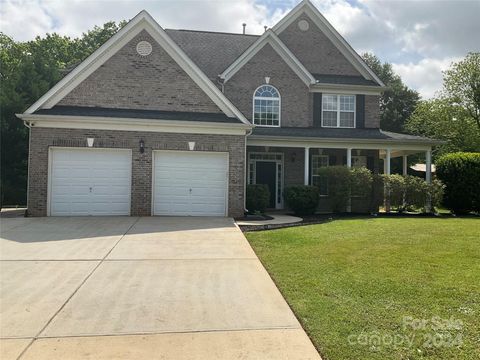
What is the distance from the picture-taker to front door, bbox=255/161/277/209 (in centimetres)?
1850

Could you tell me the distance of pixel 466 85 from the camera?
32.7 m

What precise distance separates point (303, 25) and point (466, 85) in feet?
65.1

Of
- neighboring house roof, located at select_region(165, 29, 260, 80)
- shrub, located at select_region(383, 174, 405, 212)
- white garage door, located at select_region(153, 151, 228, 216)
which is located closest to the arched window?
neighboring house roof, located at select_region(165, 29, 260, 80)

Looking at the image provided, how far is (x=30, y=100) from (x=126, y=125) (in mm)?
13426

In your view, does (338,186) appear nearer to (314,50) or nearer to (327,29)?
(314,50)

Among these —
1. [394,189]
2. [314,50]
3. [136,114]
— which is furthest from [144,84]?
[394,189]

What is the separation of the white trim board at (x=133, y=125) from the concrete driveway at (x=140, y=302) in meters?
5.17

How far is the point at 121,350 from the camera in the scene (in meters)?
3.85

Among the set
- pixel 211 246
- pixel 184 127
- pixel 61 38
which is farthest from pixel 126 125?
pixel 61 38

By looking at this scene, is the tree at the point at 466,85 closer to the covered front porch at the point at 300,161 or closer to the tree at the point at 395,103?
the tree at the point at 395,103

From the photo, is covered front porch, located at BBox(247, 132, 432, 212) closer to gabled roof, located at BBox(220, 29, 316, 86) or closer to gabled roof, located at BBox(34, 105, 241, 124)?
gabled roof, located at BBox(220, 29, 316, 86)

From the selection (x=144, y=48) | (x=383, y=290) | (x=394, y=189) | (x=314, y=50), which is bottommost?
(x=383, y=290)

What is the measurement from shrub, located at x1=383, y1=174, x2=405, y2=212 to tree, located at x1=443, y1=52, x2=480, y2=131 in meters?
21.2

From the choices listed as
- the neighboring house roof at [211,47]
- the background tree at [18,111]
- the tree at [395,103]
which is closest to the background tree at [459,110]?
the tree at [395,103]
